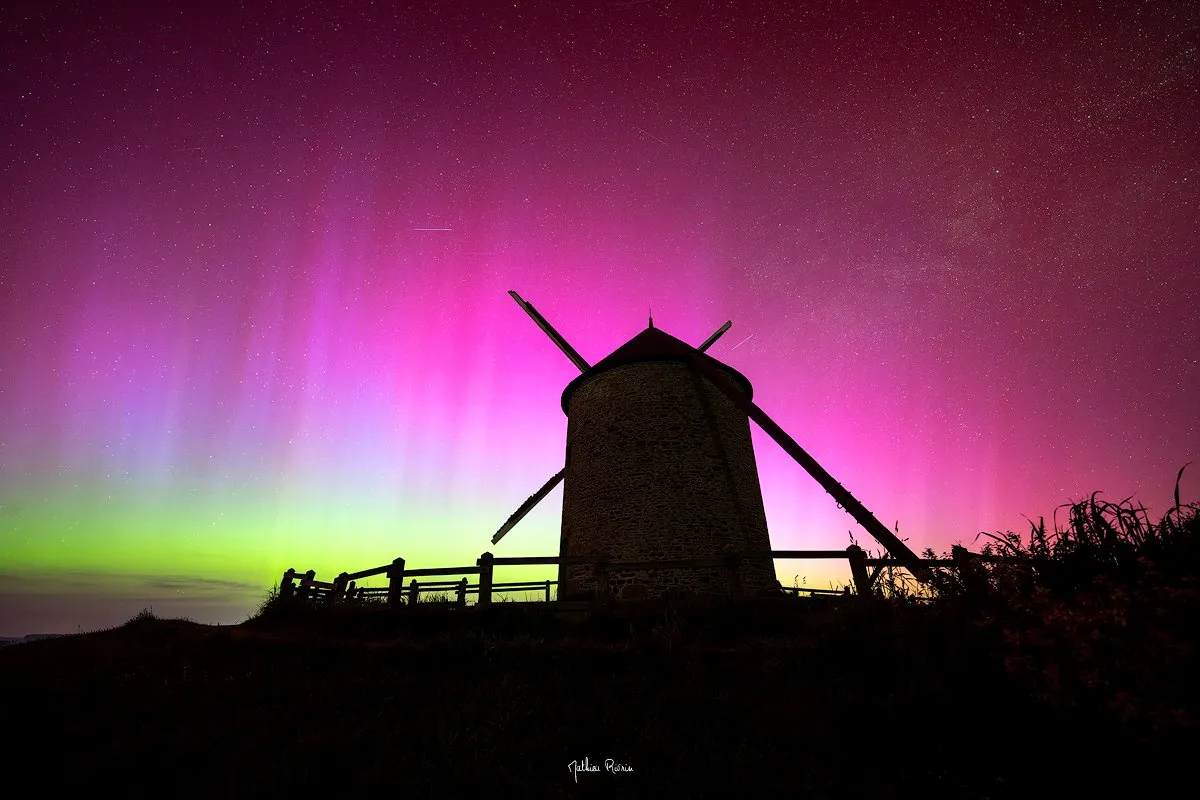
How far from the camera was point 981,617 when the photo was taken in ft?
15.3

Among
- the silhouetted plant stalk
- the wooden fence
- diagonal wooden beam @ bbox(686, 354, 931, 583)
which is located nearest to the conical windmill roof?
diagonal wooden beam @ bbox(686, 354, 931, 583)

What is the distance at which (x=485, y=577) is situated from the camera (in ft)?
32.7

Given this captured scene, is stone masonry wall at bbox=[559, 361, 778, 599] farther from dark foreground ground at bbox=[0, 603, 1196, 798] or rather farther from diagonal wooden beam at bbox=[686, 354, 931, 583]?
dark foreground ground at bbox=[0, 603, 1196, 798]

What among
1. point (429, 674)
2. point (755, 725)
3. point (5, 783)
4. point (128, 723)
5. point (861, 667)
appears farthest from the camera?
point (429, 674)

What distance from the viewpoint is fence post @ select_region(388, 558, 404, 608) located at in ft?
36.3

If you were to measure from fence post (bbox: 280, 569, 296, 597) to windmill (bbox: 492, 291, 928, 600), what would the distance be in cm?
656

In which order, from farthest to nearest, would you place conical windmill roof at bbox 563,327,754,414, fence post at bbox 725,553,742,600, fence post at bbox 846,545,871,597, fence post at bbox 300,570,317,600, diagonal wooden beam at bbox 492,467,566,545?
1. diagonal wooden beam at bbox 492,467,566,545
2. conical windmill roof at bbox 563,327,754,414
3. fence post at bbox 300,570,317,600
4. fence post at bbox 725,553,742,600
5. fence post at bbox 846,545,871,597

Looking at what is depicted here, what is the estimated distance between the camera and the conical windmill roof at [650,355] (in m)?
15.5

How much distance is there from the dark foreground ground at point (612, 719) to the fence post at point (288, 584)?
16.5ft

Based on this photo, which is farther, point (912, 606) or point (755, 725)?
point (912, 606)

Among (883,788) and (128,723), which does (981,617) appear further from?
(128,723)

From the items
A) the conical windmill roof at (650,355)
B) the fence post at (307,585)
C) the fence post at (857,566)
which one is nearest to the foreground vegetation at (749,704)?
the fence post at (857,566)

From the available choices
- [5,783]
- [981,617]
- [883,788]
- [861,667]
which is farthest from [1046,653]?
[5,783]

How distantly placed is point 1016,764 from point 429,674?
6.21 metres
